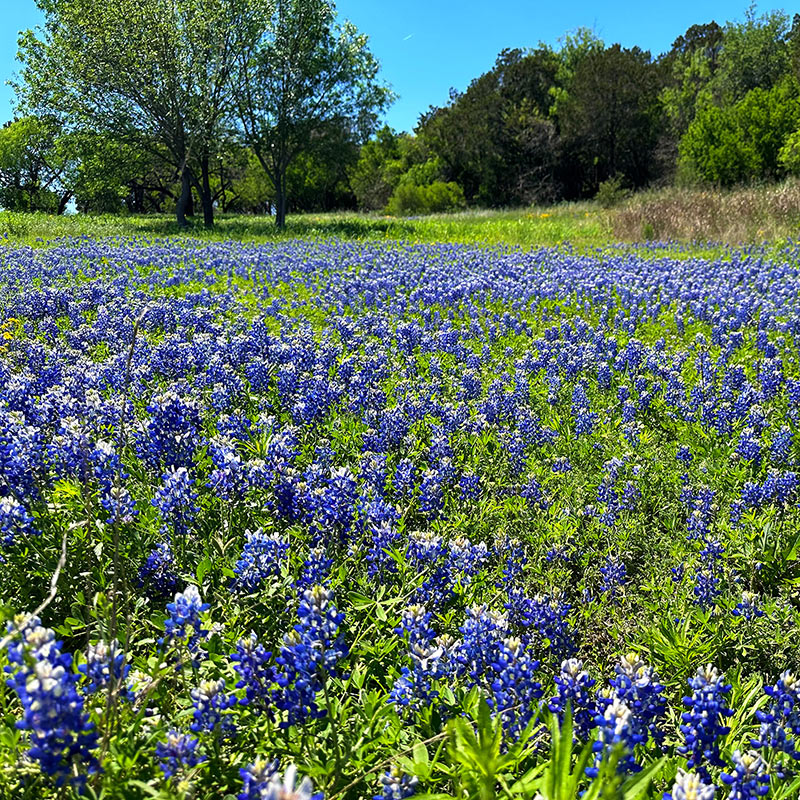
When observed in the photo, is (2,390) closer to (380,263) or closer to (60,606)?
(60,606)

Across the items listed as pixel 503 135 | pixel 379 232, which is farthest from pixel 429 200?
pixel 379 232

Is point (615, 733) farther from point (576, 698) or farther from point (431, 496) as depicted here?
point (431, 496)

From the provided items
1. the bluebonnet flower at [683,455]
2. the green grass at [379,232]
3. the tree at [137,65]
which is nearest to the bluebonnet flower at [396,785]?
the bluebonnet flower at [683,455]

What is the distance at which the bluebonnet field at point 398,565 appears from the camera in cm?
171

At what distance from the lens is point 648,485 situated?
12.0ft

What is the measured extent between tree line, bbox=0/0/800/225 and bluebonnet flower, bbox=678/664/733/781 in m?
11.4

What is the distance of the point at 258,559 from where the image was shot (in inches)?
92.4

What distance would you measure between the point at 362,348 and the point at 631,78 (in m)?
46.7

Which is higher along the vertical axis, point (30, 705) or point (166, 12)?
point (166, 12)

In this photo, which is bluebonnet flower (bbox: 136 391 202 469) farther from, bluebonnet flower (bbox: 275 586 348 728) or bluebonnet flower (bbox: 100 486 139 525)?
bluebonnet flower (bbox: 275 586 348 728)

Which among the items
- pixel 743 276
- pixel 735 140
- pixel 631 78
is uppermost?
pixel 631 78

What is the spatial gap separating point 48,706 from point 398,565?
163 cm

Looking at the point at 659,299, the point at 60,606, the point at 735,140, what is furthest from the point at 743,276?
the point at 735,140

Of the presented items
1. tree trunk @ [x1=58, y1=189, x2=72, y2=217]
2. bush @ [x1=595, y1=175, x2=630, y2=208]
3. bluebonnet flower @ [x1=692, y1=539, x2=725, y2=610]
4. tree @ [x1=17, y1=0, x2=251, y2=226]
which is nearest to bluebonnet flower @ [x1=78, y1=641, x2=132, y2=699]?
bluebonnet flower @ [x1=692, y1=539, x2=725, y2=610]
